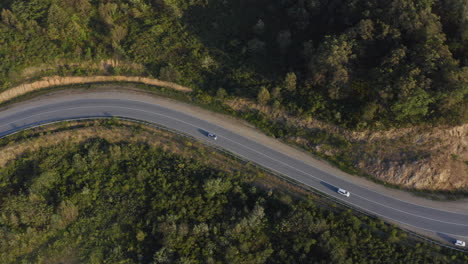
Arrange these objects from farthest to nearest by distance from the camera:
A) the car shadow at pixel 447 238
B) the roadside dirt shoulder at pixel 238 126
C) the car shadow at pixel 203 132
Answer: the car shadow at pixel 203 132, the roadside dirt shoulder at pixel 238 126, the car shadow at pixel 447 238

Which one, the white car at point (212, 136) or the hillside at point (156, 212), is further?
the white car at point (212, 136)

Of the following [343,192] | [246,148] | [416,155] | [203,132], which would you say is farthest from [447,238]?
[203,132]

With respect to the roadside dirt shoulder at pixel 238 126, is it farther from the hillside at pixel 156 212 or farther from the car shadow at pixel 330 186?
the hillside at pixel 156 212

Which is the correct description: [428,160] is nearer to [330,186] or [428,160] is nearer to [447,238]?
[447,238]

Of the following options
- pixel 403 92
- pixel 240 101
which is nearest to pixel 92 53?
pixel 240 101

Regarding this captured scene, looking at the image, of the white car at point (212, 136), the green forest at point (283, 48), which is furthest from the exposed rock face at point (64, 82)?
the white car at point (212, 136)

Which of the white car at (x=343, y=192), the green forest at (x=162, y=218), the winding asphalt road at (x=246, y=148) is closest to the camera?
the green forest at (x=162, y=218)

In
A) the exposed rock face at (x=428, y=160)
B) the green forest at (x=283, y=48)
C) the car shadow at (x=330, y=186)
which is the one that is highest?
the green forest at (x=283, y=48)
